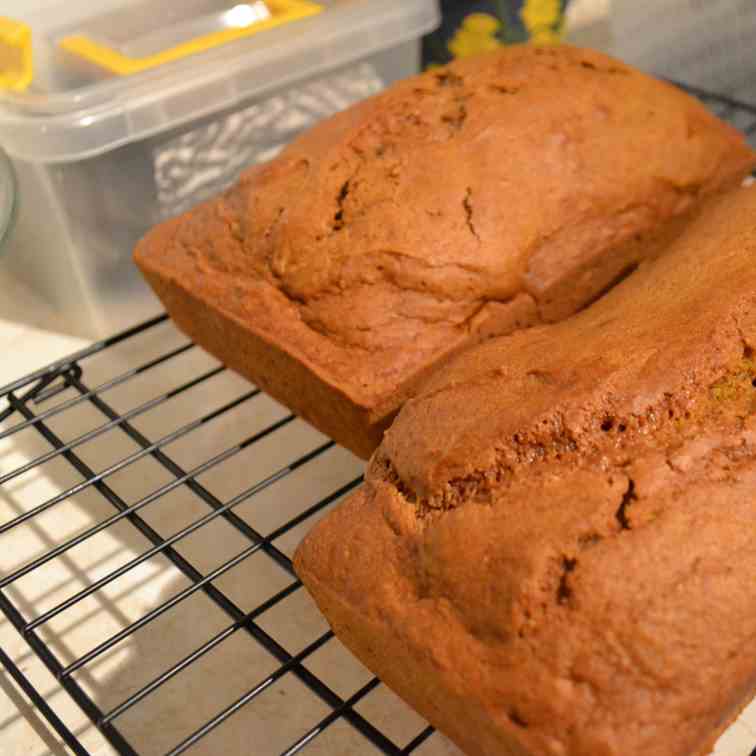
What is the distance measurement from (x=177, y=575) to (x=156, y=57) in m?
0.76

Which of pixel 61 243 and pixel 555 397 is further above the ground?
pixel 555 397

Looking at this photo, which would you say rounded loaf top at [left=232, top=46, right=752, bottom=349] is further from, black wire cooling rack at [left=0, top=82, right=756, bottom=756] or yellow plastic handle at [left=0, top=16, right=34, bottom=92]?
yellow plastic handle at [left=0, top=16, right=34, bottom=92]

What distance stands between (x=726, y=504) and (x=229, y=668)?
22.3 inches

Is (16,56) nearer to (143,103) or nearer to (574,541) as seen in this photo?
(143,103)

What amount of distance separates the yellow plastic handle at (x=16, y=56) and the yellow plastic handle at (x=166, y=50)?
82mm

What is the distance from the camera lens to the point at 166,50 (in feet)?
4.65

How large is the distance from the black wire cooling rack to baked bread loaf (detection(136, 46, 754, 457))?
0.13 metres

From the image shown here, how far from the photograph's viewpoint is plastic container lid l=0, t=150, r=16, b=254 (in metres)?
1.24

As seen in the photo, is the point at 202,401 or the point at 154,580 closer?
the point at 154,580

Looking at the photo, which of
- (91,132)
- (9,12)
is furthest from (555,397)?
(9,12)

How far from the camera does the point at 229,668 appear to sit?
1.02m

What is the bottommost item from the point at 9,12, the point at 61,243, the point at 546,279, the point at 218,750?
the point at 218,750

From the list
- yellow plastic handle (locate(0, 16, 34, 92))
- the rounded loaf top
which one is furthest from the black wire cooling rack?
yellow plastic handle (locate(0, 16, 34, 92))

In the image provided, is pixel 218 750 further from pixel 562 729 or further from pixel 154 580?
pixel 562 729
